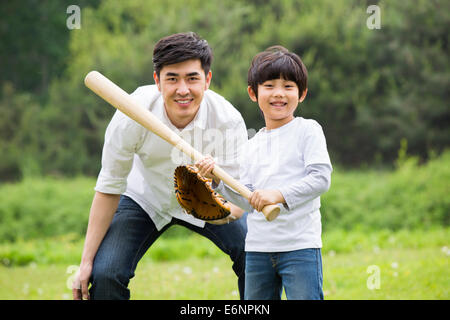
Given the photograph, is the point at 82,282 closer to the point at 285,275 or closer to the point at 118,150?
the point at 118,150

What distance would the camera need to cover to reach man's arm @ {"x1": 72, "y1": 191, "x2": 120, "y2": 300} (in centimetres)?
326

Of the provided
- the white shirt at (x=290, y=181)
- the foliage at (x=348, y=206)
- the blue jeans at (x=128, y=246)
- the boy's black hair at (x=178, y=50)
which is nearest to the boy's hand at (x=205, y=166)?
the white shirt at (x=290, y=181)

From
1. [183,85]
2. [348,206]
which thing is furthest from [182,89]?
[348,206]

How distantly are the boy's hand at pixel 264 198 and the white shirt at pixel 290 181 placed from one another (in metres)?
0.03

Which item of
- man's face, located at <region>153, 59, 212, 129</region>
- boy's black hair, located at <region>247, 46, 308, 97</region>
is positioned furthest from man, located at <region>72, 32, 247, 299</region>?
boy's black hair, located at <region>247, 46, 308, 97</region>

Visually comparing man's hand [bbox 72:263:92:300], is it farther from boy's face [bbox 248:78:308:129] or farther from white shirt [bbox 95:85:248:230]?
boy's face [bbox 248:78:308:129]

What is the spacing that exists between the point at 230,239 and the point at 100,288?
33.4 inches

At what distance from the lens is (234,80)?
13.9 m

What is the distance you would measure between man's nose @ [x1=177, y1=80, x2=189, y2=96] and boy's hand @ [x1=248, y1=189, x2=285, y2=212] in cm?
85

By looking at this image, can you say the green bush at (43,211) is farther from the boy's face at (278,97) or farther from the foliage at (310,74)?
the boy's face at (278,97)

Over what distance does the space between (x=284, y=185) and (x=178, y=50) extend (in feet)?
3.32

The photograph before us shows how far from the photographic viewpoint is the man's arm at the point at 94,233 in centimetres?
326

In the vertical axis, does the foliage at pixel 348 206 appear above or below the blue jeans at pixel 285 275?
above

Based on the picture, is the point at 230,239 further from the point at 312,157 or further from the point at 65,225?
the point at 65,225
